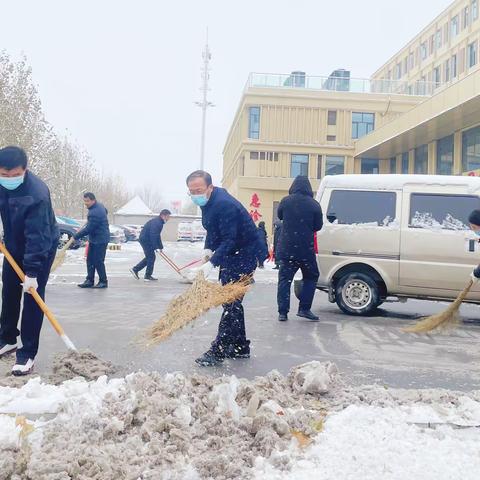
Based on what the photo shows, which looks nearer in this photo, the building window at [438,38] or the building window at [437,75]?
the building window at [438,38]

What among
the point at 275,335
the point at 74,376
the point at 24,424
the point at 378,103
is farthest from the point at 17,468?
the point at 378,103

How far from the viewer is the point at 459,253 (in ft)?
26.6

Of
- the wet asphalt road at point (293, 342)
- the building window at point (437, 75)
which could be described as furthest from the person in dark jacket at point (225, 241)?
the building window at point (437, 75)

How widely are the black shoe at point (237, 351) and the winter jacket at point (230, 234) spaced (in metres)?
0.74

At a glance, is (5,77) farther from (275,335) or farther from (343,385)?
(343,385)

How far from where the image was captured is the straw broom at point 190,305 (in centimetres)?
470

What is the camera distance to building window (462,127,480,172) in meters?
28.4

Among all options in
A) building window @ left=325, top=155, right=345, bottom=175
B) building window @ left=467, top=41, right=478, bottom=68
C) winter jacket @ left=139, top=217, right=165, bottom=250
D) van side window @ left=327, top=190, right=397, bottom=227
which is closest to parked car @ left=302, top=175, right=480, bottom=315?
van side window @ left=327, top=190, right=397, bottom=227

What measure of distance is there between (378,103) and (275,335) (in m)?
37.8

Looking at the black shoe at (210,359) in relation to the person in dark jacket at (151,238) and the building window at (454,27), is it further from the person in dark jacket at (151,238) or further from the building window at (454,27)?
the building window at (454,27)

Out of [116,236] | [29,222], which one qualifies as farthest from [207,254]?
[116,236]

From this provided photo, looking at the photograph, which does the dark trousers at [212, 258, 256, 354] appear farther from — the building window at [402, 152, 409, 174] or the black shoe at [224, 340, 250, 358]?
the building window at [402, 152, 409, 174]

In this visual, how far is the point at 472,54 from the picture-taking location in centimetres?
4534

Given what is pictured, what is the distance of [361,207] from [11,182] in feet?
17.3
